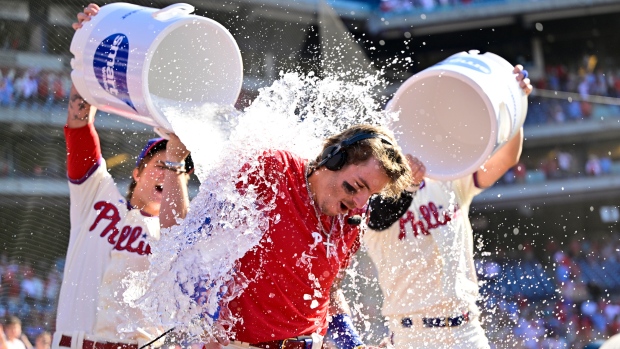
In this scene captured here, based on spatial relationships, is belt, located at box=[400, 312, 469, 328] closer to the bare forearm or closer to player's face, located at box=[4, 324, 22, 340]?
the bare forearm

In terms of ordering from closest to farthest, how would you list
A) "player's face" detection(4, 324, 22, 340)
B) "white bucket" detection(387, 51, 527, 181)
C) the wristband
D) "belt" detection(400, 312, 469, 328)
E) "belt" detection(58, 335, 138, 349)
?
the wristband, "belt" detection(58, 335, 138, 349), "white bucket" detection(387, 51, 527, 181), "belt" detection(400, 312, 469, 328), "player's face" detection(4, 324, 22, 340)

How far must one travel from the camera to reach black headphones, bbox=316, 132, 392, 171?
2.55 meters

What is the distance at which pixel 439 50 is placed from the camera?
15.4m

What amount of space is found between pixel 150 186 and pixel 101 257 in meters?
0.38

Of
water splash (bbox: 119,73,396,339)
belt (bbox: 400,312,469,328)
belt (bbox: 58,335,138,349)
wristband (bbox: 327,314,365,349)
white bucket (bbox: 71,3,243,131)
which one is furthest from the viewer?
belt (bbox: 400,312,469,328)

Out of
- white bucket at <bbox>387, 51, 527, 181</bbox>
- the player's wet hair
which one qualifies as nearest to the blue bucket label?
white bucket at <bbox>387, 51, 527, 181</bbox>

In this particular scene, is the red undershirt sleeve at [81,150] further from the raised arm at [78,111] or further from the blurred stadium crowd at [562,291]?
the blurred stadium crowd at [562,291]

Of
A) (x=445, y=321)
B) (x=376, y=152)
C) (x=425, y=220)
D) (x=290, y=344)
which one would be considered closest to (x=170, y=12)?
(x=376, y=152)

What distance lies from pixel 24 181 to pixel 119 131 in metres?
0.62

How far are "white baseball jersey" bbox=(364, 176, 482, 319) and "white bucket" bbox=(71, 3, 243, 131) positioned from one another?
1.05m

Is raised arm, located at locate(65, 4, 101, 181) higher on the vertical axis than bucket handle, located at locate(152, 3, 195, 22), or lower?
lower

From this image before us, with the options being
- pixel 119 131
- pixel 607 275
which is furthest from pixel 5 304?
pixel 607 275

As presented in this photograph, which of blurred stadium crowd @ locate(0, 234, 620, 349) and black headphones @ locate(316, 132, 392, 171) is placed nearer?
black headphones @ locate(316, 132, 392, 171)

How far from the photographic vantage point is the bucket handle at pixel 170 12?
3.05 meters
